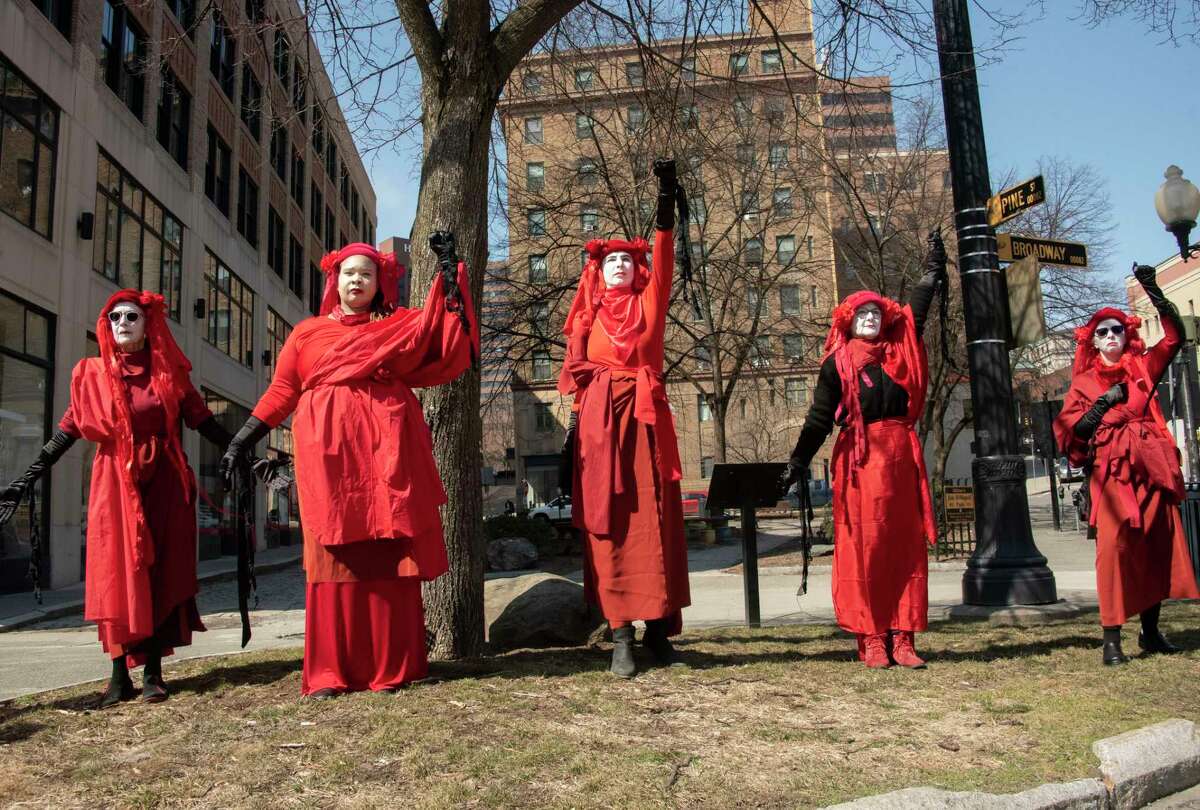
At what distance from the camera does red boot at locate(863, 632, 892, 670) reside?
4.93 meters

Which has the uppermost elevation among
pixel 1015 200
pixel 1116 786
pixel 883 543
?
pixel 1015 200

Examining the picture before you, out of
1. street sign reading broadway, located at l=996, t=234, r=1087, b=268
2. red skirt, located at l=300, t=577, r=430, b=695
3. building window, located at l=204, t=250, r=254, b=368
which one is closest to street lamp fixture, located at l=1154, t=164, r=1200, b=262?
street sign reading broadway, located at l=996, t=234, r=1087, b=268

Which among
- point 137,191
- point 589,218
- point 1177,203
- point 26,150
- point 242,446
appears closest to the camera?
point 242,446

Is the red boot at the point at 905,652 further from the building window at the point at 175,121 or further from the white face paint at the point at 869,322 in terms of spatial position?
the building window at the point at 175,121

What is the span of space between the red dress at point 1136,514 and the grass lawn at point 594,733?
0.39 metres

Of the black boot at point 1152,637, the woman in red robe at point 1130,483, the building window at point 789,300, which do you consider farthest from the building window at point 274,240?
the black boot at point 1152,637

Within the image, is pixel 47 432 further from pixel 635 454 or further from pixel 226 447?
pixel 635 454

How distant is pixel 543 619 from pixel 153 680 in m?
2.32

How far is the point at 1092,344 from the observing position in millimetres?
5840

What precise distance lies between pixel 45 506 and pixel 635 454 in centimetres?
1291

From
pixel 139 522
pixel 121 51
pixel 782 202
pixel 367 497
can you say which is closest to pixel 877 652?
pixel 367 497

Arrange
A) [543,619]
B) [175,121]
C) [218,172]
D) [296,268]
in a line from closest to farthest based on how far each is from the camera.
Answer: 1. [543,619]
2. [175,121]
3. [218,172]
4. [296,268]

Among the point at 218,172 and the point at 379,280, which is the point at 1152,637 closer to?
the point at 379,280

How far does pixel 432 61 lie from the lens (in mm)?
5652
